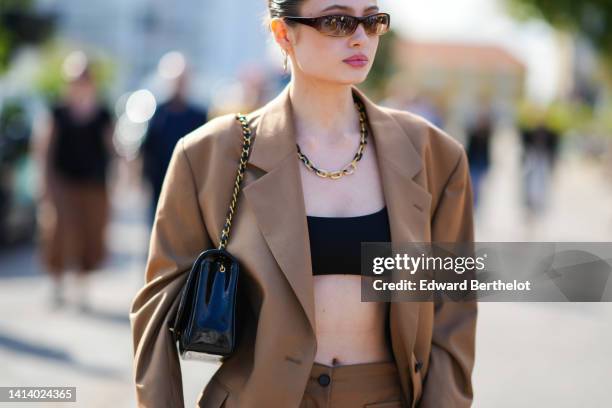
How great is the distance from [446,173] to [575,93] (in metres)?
98.6

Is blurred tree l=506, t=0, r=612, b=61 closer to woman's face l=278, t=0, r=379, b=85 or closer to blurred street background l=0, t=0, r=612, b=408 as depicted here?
blurred street background l=0, t=0, r=612, b=408

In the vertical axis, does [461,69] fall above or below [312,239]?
below

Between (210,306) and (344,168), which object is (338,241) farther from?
(210,306)

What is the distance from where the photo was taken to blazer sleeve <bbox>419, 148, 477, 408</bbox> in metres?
2.78

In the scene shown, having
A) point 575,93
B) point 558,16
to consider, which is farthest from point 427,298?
point 575,93

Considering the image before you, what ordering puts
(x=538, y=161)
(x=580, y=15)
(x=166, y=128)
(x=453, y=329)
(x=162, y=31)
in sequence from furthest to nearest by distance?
(x=162, y=31)
(x=580, y=15)
(x=538, y=161)
(x=166, y=128)
(x=453, y=329)

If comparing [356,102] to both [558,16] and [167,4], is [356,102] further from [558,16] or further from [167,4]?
[167,4]

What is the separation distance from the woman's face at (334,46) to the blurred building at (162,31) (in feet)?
148

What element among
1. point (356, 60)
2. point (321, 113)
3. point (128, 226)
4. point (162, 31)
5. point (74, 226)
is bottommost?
point (128, 226)

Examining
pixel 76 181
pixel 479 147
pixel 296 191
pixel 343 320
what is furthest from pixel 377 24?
pixel 479 147

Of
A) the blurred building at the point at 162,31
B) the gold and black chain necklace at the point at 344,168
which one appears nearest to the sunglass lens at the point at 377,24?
the gold and black chain necklace at the point at 344,168

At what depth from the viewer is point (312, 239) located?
106 inches

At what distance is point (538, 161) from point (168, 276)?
1183 cm

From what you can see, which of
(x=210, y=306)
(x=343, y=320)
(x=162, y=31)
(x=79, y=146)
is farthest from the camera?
(x=162, y=31)
